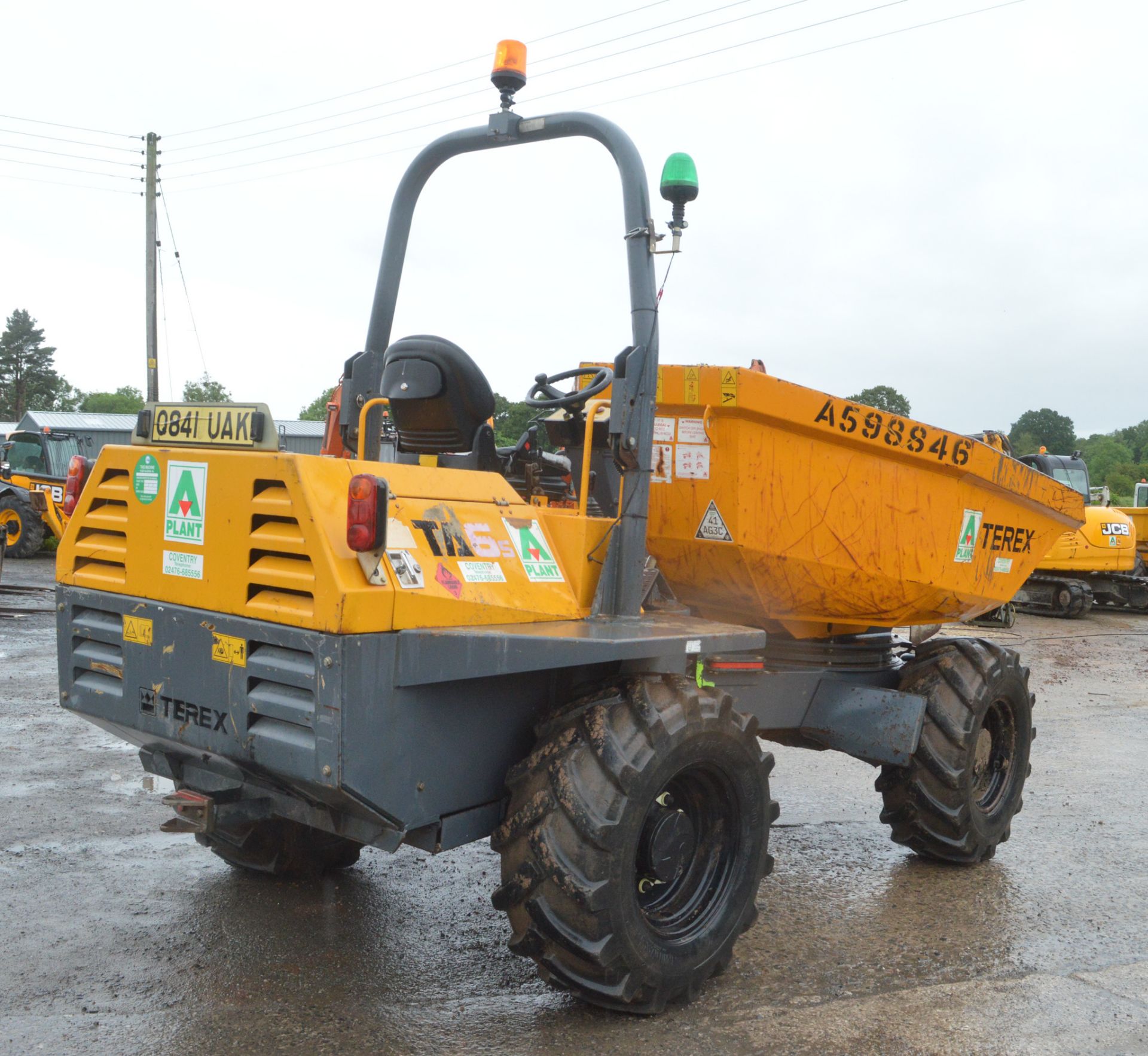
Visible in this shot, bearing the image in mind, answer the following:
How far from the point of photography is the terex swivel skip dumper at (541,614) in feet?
9.96

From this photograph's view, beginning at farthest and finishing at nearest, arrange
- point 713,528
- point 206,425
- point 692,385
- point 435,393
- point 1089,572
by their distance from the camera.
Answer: point 1089,572 < point 713,528 < point 692,385 < point 435,393 < point 206,425

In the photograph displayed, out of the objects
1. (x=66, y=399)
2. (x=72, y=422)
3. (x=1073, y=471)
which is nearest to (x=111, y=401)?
(x=66, y=399)

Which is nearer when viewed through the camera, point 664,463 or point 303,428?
point 664,463

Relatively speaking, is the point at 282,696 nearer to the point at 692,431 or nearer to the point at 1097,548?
the point at 692,431

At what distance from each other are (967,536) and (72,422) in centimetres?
3109

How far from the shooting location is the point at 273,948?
149 inches

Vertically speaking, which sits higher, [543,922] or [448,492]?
[448,492]

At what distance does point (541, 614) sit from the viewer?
133 inches

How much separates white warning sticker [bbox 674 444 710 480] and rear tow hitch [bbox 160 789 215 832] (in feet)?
6.46

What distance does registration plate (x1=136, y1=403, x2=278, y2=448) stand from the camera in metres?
3.14

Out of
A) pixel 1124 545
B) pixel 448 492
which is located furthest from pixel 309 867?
pixel 1124 545

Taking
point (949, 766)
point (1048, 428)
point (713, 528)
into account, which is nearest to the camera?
point (713, 528)

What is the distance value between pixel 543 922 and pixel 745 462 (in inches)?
68.7

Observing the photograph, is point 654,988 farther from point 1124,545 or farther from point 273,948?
point 1124,545
